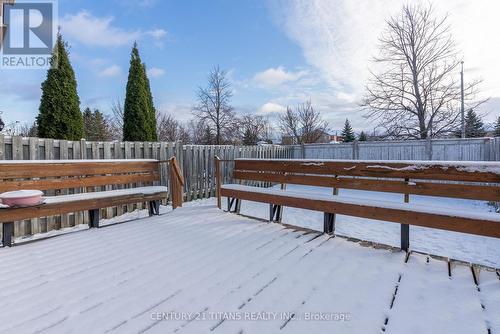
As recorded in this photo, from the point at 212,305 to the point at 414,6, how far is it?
55.6 feet

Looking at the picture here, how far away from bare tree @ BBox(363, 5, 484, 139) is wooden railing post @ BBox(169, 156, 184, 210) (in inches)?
517

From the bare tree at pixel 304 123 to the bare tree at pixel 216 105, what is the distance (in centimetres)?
637

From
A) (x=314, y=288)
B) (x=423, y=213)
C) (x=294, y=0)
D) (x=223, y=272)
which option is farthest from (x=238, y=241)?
(x=294, y=0)

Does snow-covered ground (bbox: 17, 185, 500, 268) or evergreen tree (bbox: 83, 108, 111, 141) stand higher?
evergreen tree (bbox: 83, 108, 111, 141)

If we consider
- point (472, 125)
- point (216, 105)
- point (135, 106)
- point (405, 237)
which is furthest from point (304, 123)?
point (405, 237)

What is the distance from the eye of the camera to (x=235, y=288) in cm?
232

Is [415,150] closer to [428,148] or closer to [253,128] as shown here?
[428,148]

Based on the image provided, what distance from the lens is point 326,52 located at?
10.2m

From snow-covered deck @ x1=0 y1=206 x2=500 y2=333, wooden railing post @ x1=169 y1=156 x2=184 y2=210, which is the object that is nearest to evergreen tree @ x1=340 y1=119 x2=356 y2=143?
wooden railing post @ x1=169 y1=156 x2=184 y2=210

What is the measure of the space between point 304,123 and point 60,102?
19.2m

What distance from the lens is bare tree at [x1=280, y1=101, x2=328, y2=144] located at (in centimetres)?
2323

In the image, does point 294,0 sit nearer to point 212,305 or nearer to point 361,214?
point 361,214

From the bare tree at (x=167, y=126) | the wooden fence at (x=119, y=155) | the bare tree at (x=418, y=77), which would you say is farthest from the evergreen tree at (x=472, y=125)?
the bare tree at (x=167, y=126)

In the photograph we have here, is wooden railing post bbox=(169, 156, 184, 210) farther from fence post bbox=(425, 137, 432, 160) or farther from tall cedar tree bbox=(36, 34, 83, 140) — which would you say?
fence post bbox=(425, 137, 432, 160)
